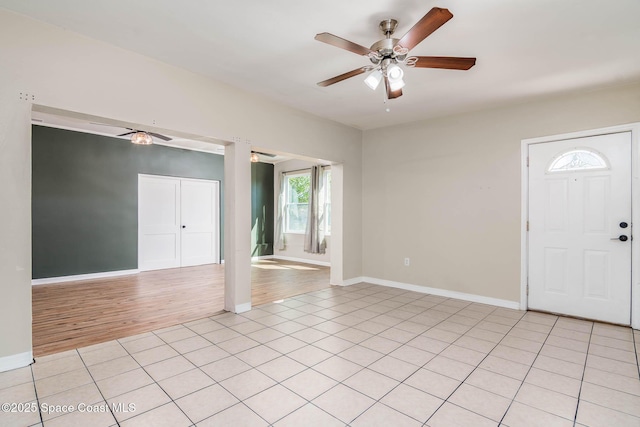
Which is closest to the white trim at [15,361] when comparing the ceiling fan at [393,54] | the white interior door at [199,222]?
the ceiling fan at [393,54]

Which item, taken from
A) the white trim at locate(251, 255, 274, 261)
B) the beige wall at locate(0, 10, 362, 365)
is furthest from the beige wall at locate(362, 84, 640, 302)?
the white trim at locate(251, 255, 274, 261)

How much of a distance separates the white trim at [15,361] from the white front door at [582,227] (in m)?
5.28

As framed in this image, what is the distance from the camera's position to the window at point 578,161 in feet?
11.7

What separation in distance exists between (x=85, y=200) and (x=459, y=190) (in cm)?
644

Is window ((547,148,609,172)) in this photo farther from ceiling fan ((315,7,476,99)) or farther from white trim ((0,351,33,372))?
white trim ((0,351,33,372))

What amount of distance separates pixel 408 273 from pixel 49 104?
189 inches

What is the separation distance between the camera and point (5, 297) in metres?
2.35

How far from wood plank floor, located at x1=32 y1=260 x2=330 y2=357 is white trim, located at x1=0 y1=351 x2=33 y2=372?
0.80ft

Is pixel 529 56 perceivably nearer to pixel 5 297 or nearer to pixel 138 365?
pixel 138 365

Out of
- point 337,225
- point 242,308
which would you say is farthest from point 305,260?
point 242,308

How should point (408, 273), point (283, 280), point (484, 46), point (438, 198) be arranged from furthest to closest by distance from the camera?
point (283, 280)
point (408, 273)
point (438, 198)
point (484, 46)

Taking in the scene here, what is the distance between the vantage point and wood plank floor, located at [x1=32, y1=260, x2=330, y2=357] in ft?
10.4

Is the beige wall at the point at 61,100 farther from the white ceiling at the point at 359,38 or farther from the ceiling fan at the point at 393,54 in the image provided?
the ceiling fan at the point at 393,54

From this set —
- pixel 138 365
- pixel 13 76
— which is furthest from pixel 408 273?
pixel 13 76
